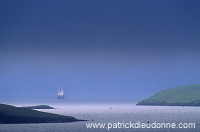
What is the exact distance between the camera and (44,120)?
195 meters

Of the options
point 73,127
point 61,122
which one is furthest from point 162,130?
point 61,122

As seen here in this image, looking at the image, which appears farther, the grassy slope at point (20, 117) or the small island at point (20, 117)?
the grassy slope at point (20, 117)

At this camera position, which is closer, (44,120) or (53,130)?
(53,130)

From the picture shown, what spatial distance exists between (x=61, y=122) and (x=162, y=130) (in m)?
49.5

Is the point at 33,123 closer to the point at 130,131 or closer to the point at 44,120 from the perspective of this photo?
the point at 44,120

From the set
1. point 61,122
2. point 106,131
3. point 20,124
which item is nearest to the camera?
point 106,131

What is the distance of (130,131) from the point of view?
161 m

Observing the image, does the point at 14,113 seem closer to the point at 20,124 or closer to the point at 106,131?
the point at 20,124

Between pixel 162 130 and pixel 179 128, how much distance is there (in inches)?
368

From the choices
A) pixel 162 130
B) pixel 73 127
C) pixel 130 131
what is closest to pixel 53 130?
pixel 73 127

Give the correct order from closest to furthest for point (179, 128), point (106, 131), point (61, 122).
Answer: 1. point (106, 131)
2. point (179, 128)
3. point (61, 122)

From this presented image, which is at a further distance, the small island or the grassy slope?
the grassy slope

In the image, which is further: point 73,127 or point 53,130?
point 73,127

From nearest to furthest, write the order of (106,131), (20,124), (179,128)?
(106,131)
(179,128)
(20,124)
